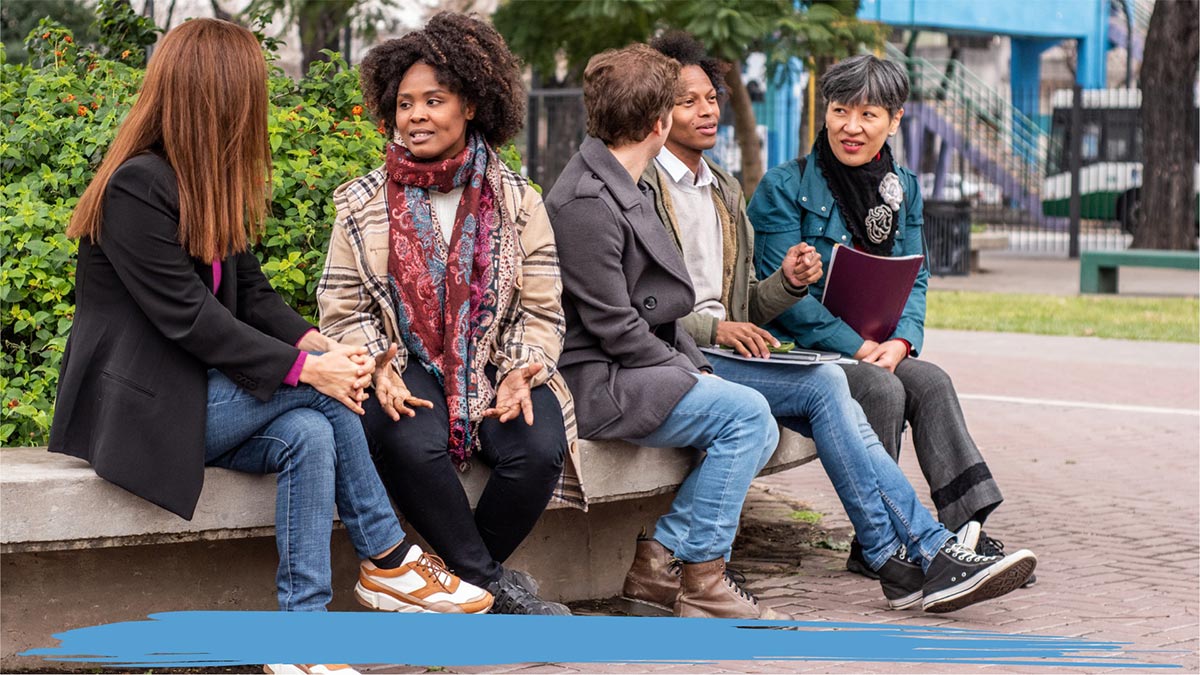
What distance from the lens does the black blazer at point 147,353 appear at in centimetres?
382

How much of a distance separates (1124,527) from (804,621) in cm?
208

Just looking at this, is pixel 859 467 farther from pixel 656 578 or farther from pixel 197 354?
pixel 197 354

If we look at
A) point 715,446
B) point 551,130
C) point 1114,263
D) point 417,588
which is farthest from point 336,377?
point 551,130

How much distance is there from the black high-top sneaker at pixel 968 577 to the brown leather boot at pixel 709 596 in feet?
1.81

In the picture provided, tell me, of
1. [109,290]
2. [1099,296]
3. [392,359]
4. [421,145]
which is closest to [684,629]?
[392,359]

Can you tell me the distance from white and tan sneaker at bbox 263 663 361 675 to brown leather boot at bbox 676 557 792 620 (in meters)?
1.09

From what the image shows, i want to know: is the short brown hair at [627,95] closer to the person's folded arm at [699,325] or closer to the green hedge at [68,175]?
the person's folded arm at [699,325]

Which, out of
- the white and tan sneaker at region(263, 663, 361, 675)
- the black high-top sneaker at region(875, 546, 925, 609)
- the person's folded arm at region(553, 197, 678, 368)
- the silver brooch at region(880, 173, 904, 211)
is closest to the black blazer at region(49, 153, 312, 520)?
the white and tan sneaker at region(263, 663, 361, 675)

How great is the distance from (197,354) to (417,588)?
80cm

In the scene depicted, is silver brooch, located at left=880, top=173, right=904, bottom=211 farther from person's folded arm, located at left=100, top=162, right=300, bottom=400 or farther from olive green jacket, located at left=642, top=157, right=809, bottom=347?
person's folded arm, located at left=100, top=162, right=300, bottom=400

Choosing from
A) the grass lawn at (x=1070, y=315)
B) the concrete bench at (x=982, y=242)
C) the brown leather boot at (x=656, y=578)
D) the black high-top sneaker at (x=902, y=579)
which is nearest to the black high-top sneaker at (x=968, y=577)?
the black high-top sneaker at (x=902, y=579)

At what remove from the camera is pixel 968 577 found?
4.68m

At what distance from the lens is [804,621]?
473 cm

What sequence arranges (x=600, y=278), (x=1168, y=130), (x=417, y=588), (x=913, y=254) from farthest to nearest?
(x=1168, y=130) → (x=913, y=254) → (x=600, y=278) → (x=417, y=588)
